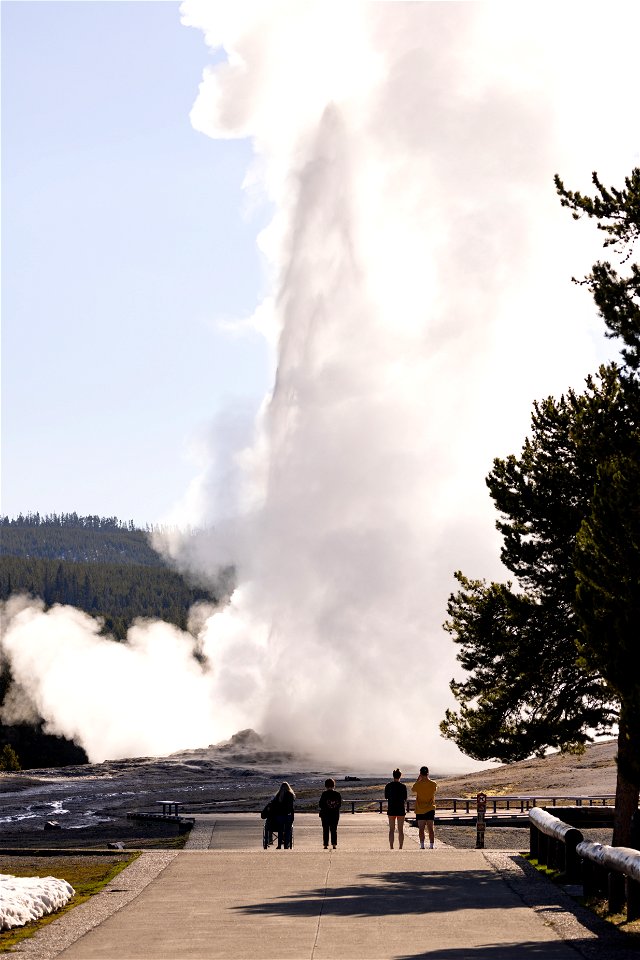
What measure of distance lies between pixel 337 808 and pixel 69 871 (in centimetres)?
629

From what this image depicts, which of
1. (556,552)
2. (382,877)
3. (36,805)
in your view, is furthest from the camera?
(36,805)

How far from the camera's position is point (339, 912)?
680 inches

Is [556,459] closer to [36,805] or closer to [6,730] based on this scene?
[36,805]

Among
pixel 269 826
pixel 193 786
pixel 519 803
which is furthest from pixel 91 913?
pixel 193 786

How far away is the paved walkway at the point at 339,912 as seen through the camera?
14242 millimetres

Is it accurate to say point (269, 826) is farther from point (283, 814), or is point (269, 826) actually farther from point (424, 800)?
point (424, 800)

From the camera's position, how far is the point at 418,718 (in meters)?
103

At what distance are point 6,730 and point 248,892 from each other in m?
124

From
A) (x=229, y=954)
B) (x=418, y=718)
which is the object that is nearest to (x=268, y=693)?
(x=418, y=718)

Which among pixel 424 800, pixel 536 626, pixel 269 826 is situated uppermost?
pixel 536 626

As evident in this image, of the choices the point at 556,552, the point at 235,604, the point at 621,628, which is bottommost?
the point at 621,628

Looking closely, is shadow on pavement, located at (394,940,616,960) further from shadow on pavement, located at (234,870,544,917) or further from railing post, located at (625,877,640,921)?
shadow on pavement, located at (234,870,544,917)

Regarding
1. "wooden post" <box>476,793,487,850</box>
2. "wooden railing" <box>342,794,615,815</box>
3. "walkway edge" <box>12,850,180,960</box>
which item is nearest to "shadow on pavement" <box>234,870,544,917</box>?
"walkway edge" <box>12,850,180,960</box>

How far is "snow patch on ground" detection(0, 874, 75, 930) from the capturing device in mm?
16062
